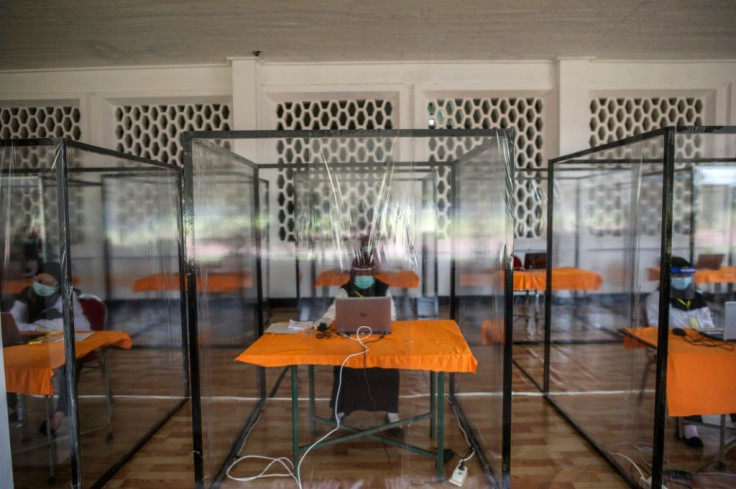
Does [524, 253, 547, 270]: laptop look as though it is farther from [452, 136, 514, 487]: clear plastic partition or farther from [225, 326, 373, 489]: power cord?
[225, 326, 373, 489]: power cord

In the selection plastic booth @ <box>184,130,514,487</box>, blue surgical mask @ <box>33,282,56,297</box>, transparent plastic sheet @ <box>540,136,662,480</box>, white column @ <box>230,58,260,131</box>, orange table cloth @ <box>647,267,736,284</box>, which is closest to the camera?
plastic booth @ <box>184,130,514,487</box>

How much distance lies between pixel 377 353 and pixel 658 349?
1.21m

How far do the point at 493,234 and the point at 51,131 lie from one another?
18.9ft

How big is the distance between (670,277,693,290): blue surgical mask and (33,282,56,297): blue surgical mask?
145 inches

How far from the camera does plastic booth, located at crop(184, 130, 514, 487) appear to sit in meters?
1.96

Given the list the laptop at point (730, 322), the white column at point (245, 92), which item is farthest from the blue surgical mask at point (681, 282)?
the white column at point (245, 92)

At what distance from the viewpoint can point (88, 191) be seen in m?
3.53

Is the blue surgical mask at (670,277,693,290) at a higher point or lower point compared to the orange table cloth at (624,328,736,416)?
higher

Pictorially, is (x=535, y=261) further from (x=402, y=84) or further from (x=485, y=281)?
(x=402, y=84)

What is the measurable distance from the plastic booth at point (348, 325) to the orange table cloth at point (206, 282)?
0.01 metres

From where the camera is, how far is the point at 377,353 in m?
1.93

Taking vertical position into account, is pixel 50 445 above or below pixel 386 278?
below

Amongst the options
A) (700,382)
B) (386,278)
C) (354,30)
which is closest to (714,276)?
(700,382)

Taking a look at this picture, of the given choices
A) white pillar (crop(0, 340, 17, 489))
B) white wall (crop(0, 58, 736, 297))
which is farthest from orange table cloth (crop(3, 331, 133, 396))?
white wall (crop(0, 58, 736, 297))
